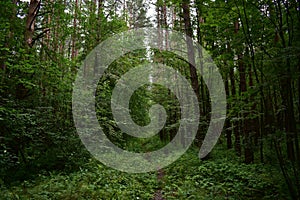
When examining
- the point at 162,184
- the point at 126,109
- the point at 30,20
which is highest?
the point at 30,20

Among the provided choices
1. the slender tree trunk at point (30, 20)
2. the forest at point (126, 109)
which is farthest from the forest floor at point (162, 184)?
the slender tree trunk at point (30, 20)

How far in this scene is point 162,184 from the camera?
9547 millimetres

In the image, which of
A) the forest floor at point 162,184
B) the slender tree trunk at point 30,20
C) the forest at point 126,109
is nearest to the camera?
the forest at point 126,109

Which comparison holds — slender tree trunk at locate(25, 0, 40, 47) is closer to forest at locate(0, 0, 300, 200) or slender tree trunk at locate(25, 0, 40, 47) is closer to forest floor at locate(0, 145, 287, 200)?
forest at locate(0, 0, 300, 200)

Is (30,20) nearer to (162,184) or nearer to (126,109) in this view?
(126,109)

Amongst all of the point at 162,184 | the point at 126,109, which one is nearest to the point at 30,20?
the point at 126,109

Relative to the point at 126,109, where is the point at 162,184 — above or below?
below

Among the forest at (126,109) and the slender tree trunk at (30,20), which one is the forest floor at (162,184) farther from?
the slender tree trunk at (30,20)

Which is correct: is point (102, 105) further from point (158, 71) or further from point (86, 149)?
point (158, 71)

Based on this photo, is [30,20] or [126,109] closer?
[30,20]

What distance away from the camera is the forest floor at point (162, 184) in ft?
22.6

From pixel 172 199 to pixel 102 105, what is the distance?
25.3 ft

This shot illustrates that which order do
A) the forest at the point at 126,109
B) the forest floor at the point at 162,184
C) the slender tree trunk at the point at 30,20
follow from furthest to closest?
the slender tree trunk at the point at 30,20, the forest floor at the point at 162,184, the forest at the point at 126,109

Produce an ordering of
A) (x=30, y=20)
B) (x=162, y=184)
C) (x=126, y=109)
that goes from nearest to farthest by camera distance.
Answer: (x=162, y=184) → (x=30, y=20) → (x=126, y=109)
